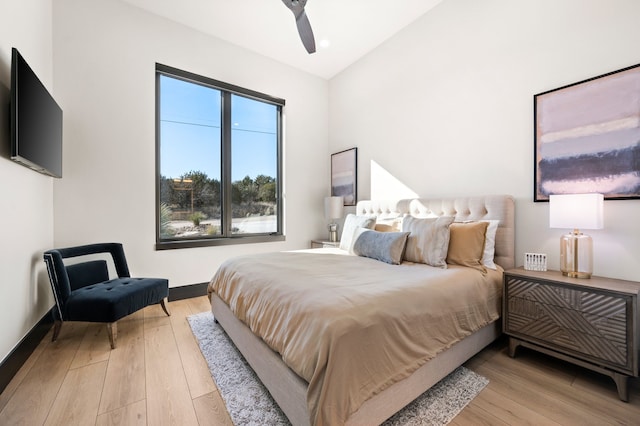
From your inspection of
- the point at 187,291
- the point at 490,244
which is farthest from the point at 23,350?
the point at 490,244

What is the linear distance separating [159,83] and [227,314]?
→ 115 inches

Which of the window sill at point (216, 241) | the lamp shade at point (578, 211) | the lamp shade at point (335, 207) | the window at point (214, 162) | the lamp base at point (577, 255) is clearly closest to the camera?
the lamp shade at point (578, 211)

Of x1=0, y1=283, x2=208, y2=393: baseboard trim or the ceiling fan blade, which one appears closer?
x1=0, y1=283, x2=208, y2=393: baseboard trim

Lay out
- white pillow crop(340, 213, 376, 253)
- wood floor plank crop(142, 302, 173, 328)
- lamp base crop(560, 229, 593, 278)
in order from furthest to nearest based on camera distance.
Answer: white pillow crop(340, 213, 376, 253), wood floor plank crop(142, 302, 173, 328), lamp base crop(560, 229, 593, 278)

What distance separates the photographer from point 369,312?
4.42 feet

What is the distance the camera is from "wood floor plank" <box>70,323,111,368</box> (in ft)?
6.75

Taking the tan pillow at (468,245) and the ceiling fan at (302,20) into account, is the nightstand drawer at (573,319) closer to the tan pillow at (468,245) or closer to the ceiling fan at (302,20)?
the tan pillow at (468,245)

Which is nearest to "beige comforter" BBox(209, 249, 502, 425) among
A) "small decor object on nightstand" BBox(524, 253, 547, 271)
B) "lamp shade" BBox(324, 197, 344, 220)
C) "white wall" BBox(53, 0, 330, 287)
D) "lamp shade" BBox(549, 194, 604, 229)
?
"small decor object on nightstand" BBox(524, 253, 547, 271)

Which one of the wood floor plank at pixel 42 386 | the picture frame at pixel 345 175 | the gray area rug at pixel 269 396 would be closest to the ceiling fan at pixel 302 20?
the picture frame at pixel 345 175

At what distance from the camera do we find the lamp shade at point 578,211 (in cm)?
183

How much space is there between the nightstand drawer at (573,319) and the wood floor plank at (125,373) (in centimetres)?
260

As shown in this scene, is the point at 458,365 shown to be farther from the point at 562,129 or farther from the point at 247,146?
the point at 247,146

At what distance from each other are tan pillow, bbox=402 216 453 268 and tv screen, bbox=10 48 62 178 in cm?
295

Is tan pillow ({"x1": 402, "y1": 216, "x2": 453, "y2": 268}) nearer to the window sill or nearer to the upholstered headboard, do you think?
the upholstered headboard
